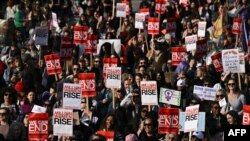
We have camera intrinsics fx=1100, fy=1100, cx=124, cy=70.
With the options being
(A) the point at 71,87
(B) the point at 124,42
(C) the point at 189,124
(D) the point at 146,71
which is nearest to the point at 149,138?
(C) the point at 189,124

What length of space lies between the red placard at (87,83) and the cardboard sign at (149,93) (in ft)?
2.88

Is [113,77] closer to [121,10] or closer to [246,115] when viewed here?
[246,115]

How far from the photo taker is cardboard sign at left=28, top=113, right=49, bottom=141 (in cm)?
1498

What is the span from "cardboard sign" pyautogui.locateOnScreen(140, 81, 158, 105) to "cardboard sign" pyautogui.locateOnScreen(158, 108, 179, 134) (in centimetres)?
158

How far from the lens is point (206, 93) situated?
683 inches

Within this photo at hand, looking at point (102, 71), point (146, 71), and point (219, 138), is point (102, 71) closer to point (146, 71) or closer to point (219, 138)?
point (146, 71)

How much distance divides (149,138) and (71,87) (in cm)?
193

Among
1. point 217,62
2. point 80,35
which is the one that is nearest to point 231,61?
point 217,62

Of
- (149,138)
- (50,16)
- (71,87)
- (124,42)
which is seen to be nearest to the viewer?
(149,138)

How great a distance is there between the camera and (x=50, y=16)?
92.0 feet

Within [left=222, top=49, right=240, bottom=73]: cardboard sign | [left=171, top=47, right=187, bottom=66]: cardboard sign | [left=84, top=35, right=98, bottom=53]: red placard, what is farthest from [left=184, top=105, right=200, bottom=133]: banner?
[left=84, top=35, right=98, bottom=53]: red placard

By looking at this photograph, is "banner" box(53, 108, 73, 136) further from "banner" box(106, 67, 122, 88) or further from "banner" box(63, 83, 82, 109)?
"banner" box(106, 67, 122, 88)

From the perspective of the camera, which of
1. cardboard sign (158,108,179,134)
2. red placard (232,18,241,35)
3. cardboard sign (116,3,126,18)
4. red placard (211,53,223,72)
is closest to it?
cardboard sign (158,108,179,134)

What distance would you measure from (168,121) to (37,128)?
1839mm
